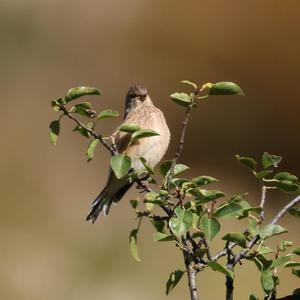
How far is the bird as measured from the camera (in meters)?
2.75

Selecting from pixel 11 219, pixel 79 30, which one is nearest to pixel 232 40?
pixel 79 30

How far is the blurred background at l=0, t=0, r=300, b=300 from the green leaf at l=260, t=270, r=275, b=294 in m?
3.47

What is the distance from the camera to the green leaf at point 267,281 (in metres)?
1.33

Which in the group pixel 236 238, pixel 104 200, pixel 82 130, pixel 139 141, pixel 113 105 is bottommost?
pixel 113 105

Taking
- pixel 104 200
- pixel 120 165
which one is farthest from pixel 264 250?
pixel 104 200

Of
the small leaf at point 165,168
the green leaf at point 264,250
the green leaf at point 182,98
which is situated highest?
the green leaf at point 182,98

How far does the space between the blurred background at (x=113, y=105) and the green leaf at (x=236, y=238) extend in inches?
136

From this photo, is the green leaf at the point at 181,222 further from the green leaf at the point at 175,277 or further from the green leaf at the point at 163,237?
the green leaf at the point at 175,277

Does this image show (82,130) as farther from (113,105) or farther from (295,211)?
(113,105)

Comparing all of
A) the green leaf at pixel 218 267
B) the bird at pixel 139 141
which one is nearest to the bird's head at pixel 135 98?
the bird at pixel 139 141

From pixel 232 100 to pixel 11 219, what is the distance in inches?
61.7

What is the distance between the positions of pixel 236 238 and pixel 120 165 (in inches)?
8.7

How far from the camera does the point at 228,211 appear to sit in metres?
1.34

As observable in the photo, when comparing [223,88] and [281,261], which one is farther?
[223,88]
